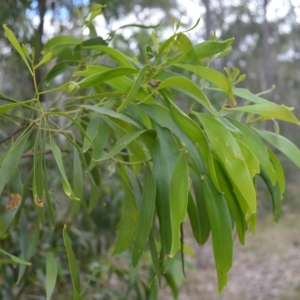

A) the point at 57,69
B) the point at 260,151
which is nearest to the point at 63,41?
the point at 57,69

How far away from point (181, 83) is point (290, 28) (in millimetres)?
9889

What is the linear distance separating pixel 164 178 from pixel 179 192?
0.07 m

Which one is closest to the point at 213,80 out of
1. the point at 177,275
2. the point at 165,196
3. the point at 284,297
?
the point at 165,196

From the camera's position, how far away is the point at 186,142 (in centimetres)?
70

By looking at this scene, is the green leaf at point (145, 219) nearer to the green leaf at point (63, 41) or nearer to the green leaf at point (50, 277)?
the green leaf at point (50, 277)

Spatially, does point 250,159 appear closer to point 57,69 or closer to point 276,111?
point 276,111

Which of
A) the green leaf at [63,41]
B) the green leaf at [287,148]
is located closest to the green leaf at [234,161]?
the green leaf at [287,148]

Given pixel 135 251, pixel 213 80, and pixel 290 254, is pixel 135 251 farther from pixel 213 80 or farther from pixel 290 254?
pixel 290 254

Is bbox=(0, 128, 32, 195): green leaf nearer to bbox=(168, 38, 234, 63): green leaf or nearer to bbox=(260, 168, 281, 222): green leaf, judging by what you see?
bbox=(168, 38, 234, 63): green leaf

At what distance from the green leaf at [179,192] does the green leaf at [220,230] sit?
60mm

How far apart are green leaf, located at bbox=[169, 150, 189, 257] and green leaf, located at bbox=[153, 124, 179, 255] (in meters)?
0.05

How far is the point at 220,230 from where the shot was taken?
2.25 feet

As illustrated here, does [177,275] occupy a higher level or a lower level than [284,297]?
higher

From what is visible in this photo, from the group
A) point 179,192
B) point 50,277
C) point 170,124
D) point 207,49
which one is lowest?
point 50,277
